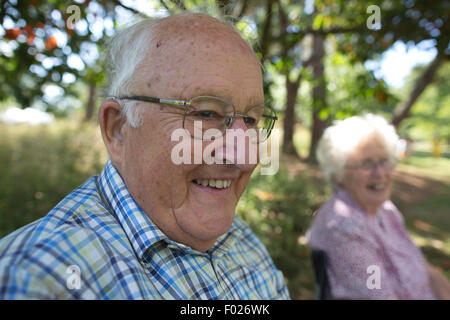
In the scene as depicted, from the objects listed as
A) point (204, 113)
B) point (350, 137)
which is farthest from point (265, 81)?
point (204, 113)

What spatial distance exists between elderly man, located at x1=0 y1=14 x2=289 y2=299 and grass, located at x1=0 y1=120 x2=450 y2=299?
8.22ft

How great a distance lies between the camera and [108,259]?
1.04m

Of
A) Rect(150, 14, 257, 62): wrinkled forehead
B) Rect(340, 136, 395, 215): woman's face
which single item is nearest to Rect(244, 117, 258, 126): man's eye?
Rect(150, 14, 257, 62): wrinkled forehead

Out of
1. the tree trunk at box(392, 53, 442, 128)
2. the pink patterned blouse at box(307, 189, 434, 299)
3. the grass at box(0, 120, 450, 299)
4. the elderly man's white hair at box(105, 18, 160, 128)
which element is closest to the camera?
the elderly man's white hair at box(105, 18, 160, 128)

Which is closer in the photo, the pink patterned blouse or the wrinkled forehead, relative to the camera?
the wrinkled forehead

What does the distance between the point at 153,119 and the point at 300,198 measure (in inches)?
173

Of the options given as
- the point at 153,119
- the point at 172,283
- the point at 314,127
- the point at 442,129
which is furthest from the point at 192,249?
the point at 442,129

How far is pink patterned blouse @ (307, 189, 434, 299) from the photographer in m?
2.07

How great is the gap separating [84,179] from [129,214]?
11.0 feet

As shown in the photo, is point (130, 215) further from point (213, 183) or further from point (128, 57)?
point (128, 57)

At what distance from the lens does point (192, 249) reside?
131 centimetres

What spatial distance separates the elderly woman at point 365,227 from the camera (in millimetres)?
2135

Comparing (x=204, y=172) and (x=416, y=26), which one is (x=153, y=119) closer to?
(x=204, y=172)

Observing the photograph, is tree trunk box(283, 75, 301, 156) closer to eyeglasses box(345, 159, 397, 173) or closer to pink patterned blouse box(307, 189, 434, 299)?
eyeglasses box(345, 159, 397, 173)
